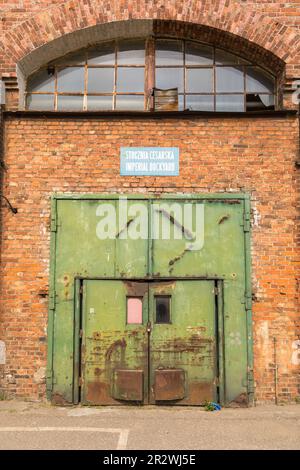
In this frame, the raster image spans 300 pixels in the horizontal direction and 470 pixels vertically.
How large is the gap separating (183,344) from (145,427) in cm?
144

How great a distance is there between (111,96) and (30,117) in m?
1.44

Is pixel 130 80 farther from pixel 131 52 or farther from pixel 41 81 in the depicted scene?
pixel 41 81

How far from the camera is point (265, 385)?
6.51 meters

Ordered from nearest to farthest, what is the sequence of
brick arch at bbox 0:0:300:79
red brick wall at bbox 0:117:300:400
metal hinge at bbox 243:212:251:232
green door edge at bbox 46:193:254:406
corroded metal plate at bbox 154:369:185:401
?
corroded metal plate at bbox 154:369:185:401 < green door edge at bbox 46:193:254:406 < red brick wall at bbox 0:117:300:400 < metal hinge at bbox 243:212:251:232 < brick arch at bbox 0:0:300:79

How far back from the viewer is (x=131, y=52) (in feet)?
24.7

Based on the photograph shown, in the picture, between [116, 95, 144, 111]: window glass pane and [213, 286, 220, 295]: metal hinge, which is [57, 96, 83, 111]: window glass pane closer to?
[116, 95, 144, 111]: window glass pane

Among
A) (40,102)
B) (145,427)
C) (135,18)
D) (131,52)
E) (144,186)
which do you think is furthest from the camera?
(131,52)

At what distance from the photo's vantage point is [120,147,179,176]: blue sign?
687 centimetres

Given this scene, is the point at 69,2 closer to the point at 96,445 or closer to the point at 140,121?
the point at 140,121

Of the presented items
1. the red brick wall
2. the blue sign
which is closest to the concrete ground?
the red brick wall

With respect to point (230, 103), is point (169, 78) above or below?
above

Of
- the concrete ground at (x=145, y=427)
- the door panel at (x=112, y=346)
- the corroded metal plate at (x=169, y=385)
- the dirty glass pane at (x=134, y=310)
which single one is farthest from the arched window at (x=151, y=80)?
the concrete ground at (x=145, y=427)

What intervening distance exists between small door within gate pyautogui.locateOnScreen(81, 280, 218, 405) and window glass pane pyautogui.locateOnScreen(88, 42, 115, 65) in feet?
12.8

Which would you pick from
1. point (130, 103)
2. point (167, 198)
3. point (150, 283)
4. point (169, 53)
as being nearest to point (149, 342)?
point (150, 283)
